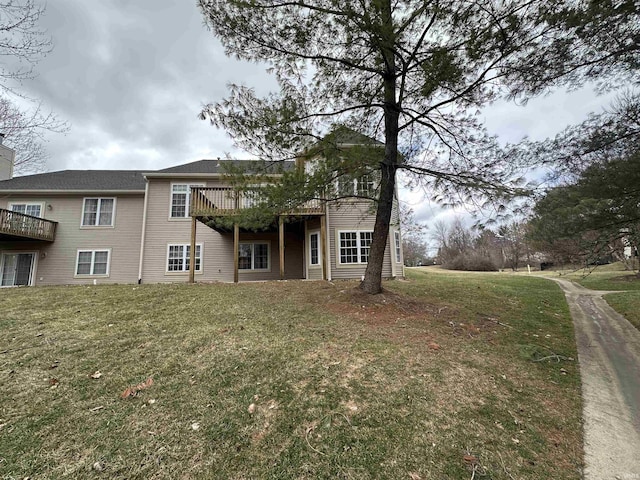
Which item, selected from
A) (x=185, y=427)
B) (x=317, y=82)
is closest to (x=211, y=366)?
(x=185, y=427)

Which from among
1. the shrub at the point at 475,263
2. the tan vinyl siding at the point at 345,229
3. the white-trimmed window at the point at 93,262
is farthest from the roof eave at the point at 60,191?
the shrub at the point at 475,263

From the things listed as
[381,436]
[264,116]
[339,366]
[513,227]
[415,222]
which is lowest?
[381,436]

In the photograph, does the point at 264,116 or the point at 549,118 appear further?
the point at 264,116

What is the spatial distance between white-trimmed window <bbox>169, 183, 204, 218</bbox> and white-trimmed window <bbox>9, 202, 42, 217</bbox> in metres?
6.66

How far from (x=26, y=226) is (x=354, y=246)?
14797 mm

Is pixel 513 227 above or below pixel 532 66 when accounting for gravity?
below

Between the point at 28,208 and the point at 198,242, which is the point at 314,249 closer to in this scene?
the point at 198,242

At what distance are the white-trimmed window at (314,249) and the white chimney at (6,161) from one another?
54.7 ft

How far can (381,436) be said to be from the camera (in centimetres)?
262

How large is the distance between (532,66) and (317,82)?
411 cm

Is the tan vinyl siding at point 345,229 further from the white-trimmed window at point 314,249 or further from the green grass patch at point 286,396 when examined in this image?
→ the green grass patch at point 286,396

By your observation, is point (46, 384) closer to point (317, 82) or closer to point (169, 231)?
point (317, 82)

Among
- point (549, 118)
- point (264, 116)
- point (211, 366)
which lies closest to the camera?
point (211, 366)

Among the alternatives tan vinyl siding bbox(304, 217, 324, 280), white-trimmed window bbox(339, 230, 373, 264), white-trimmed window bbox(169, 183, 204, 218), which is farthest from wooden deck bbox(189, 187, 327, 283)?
white-trimmed window bbox(169, 183, 204, 218)
